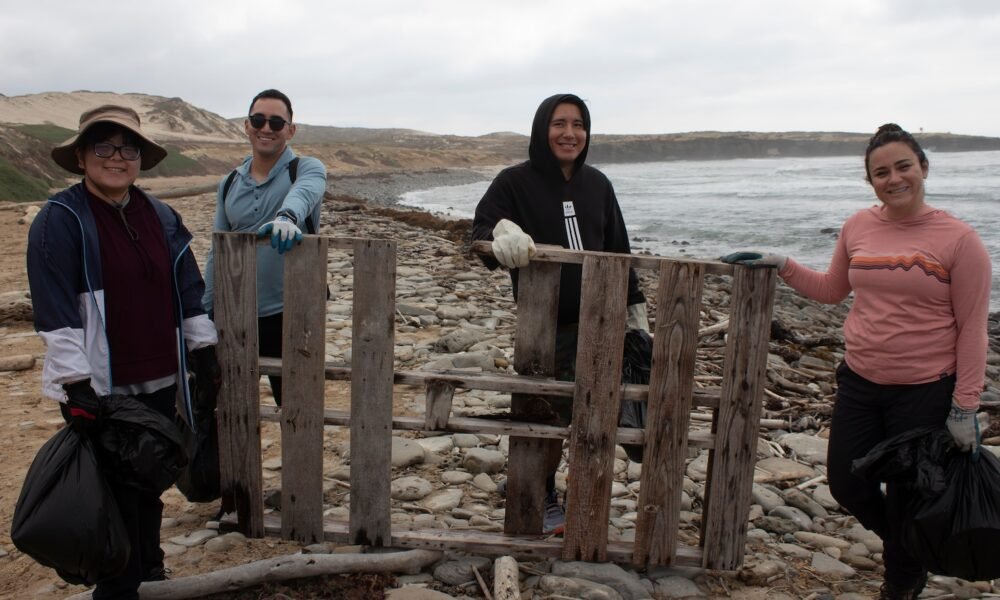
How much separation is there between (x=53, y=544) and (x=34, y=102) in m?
99.5

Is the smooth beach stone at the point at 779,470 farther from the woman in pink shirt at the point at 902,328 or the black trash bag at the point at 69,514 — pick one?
the black trash bag at the point at 69,514

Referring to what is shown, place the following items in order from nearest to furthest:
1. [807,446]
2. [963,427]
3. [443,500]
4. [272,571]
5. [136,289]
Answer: [136,289] → [963,427] → [272,571] → [443,500] → [807,446]

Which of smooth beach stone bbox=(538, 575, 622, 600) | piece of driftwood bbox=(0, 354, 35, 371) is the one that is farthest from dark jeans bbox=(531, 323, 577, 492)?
piece of driftwood bbox=(0, 354, 35, 371)

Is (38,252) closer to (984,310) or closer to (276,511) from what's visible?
(276,511)

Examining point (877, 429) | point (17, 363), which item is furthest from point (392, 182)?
point (877, 429)

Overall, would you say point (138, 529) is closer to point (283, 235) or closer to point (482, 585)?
point (283, 235)

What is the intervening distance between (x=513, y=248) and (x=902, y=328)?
171cm

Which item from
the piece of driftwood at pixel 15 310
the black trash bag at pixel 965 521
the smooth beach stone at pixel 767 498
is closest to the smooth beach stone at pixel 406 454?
the smooth beach stone at pixel 767 498

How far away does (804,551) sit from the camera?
4320 millimetres

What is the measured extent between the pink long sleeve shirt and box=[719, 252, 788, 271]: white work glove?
0.33 meters

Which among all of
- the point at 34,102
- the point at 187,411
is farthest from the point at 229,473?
the point at 34,102

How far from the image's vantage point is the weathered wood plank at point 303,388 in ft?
11.8

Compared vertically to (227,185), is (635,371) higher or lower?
lower

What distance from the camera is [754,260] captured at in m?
3.55
